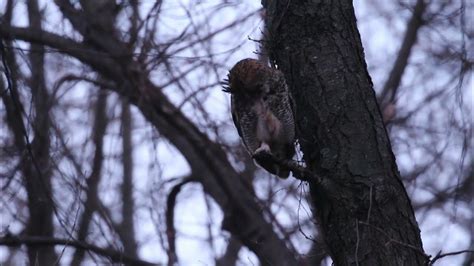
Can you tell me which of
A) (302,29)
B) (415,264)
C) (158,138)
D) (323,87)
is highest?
(158,138)

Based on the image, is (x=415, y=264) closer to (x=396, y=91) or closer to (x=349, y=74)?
(x=349, y=74)

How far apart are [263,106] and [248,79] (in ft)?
0.63

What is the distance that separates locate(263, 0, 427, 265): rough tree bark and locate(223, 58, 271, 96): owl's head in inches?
4.2

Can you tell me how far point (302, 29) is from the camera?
4.84 m

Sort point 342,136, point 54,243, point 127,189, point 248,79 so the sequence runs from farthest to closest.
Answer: point 127,189 → point 54,243 → point 248,79 → point 342,136

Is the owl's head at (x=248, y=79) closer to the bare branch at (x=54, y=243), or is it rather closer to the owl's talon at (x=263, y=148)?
the owl's talon at (x=263, y=148)

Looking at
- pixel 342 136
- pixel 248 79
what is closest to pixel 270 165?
pixel 248 79

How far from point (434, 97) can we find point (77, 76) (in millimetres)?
3263

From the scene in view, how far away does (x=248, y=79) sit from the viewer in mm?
4988

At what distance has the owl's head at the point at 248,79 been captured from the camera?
16.4 feet

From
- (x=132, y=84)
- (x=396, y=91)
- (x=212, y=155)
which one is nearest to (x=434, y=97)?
(x=396, y=91)

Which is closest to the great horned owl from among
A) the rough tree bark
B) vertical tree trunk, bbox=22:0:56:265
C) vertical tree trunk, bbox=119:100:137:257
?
the rough tree bark

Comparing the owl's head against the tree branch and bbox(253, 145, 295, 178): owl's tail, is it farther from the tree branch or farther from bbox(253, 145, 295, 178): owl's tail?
the tree branch

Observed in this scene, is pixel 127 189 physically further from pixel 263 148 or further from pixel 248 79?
pixel 263 148
